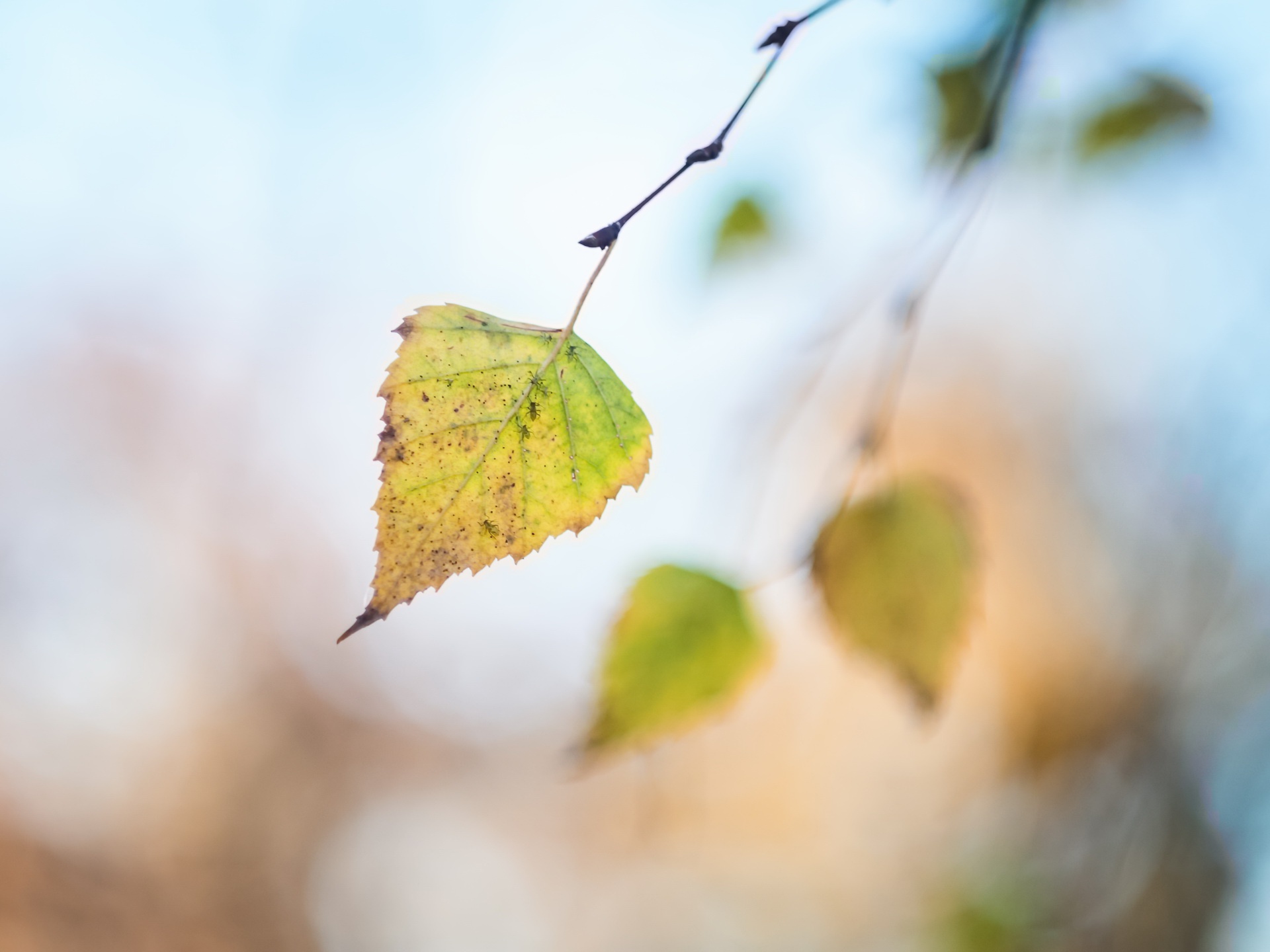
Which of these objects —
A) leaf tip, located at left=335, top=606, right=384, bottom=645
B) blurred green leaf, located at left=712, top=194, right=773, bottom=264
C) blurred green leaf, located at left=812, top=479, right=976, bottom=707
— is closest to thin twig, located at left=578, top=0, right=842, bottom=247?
leaf tip, located at left=335, top=606, right=384, bottom=645

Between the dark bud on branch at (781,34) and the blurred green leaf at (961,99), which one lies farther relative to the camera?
the blurred green leaf at (961,99)

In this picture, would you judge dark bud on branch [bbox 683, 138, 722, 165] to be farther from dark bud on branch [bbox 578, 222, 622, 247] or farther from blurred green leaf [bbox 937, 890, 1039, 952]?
blurred green leaf [bbox 937, 890, 1039, 952]

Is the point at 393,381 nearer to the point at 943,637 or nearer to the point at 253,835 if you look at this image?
the point at 943,637

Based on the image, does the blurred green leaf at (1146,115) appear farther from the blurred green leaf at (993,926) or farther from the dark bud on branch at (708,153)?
the blurred green leaf at (993,926)

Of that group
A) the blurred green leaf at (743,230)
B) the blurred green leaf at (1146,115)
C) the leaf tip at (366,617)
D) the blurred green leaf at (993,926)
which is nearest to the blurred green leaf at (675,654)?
the leaf tip at (366,617)

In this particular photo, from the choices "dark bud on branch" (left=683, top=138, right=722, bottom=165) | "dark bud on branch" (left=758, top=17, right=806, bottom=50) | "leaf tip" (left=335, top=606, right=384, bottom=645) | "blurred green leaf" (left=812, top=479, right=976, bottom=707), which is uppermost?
"dark bud on branch" (left=758, top=17, right=806, bottom=50)

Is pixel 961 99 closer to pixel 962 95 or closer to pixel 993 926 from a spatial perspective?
pixel 962 95

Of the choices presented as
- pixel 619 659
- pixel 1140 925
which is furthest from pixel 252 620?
pixel 619 659
